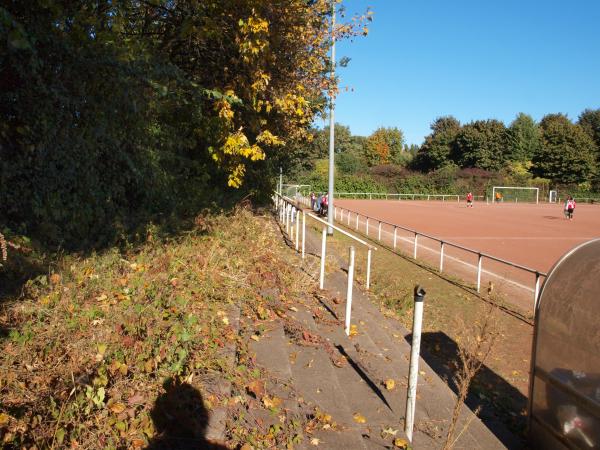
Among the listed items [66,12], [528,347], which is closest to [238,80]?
[66,12]

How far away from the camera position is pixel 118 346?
338 cm

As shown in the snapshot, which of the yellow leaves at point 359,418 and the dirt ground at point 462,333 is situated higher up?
the yellow leaves at point 359,418

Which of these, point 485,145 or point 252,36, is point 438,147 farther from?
point 252,36

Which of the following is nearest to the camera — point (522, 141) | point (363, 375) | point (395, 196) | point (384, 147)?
point (363, 375)

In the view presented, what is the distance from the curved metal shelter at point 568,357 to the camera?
3264mm

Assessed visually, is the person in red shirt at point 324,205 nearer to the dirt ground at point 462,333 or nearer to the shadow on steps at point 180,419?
the dirt ground at point 462,333

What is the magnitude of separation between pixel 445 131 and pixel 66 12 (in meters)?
84.4

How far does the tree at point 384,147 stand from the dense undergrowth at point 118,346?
9395 cm

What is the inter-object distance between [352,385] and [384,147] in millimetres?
98933

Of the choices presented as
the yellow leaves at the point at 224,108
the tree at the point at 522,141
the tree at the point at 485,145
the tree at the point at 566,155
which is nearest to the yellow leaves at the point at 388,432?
the yellow leaves at the point at 224,108

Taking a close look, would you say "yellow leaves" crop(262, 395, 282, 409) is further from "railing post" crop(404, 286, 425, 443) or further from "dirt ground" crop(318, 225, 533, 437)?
"dirt ground" crop(318, 225, 533, 437)

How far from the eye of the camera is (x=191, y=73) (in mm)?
10180

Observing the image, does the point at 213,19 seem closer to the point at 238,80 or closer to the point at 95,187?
the point at 238,80

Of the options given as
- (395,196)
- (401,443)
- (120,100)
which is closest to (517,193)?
(395,196)
